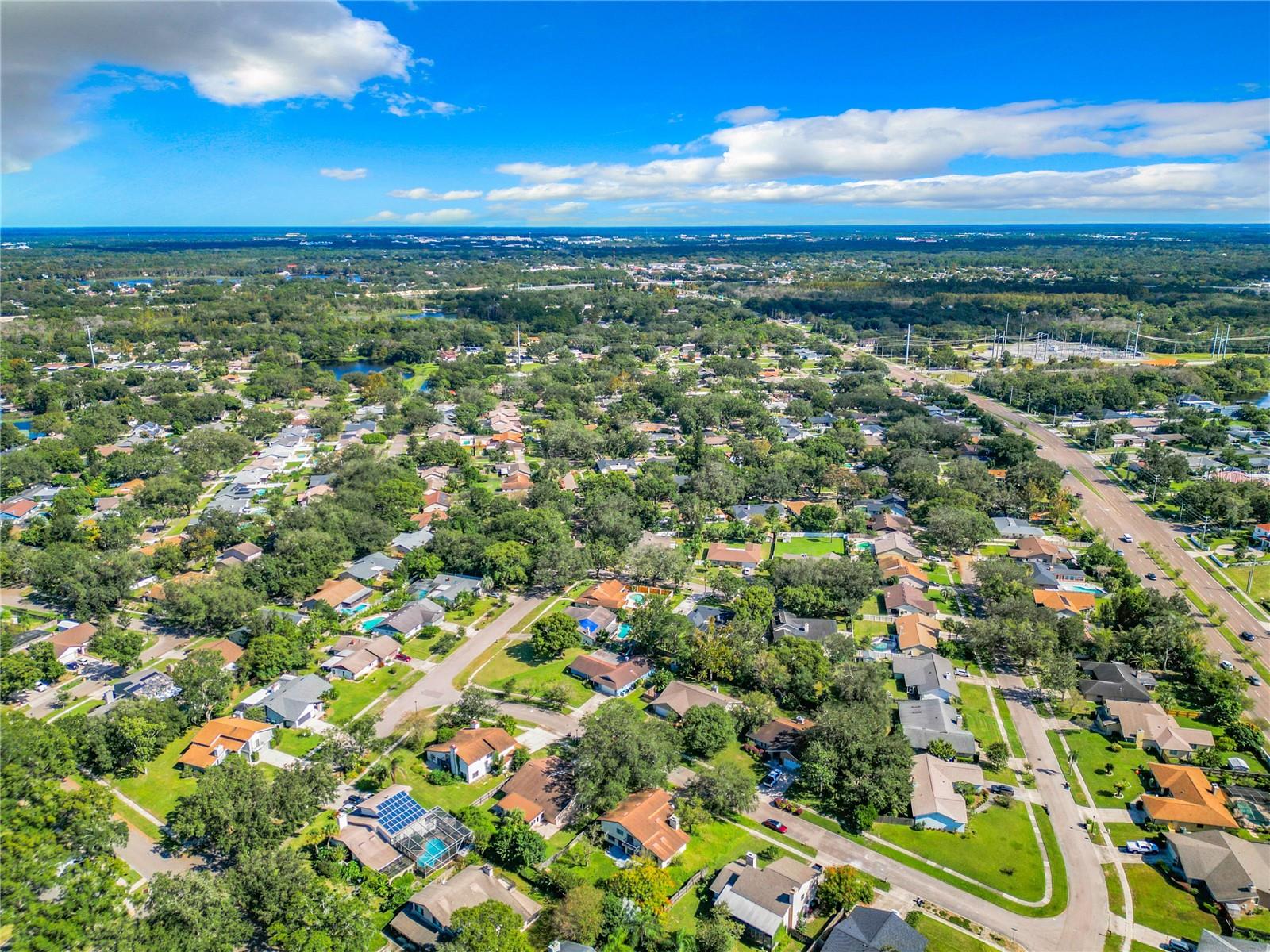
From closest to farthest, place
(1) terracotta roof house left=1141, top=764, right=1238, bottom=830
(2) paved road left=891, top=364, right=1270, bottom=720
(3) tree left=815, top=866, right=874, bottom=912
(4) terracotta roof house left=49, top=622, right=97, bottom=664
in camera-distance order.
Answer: (3) tree left=815, top=866, right=874, bottom=912
(1) terracotta roof house left=1141, top=764, right=1238, bottom=830
(4) terracotta roof house left=49, top=622, right=97, bottom=664
(2) paved road left=891, top=364, right=1270, bottom=720

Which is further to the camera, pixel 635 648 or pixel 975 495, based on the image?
pixel 975 495

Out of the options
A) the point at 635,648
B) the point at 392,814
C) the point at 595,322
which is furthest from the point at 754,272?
the point at 392,814

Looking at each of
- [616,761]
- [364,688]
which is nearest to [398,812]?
[616,761]

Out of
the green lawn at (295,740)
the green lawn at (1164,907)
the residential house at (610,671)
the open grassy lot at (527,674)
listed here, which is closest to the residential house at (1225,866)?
the green lawn at (1164,907)

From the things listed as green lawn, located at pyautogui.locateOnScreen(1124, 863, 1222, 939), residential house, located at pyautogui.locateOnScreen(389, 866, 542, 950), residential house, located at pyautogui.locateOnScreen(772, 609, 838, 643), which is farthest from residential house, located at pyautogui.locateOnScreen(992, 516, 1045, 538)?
residential house, located at pyautogui.locateOnScreen(389, 866, 542, 950)

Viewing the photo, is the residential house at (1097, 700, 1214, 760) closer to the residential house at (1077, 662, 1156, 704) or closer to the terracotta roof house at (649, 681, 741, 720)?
the residential house at (1077, 662, 1156, 704)

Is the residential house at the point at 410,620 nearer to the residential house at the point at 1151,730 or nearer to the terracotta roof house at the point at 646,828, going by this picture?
the terracotta roof house at the point at 646,828

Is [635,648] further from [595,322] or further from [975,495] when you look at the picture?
[595,322]
